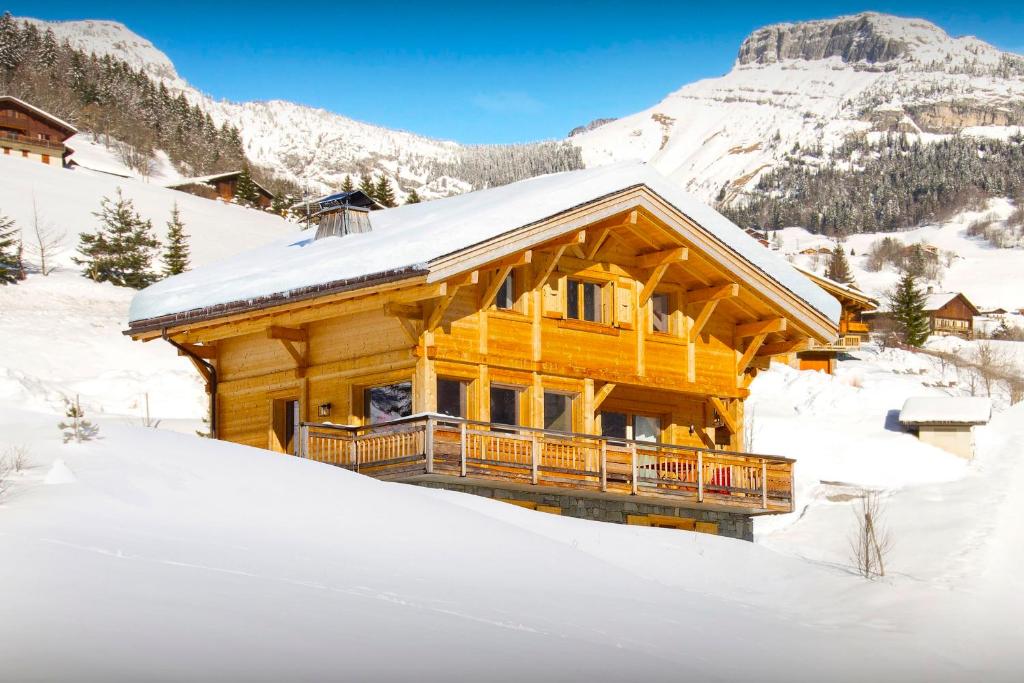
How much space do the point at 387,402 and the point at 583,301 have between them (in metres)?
4.59

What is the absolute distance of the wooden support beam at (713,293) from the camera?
26562mm

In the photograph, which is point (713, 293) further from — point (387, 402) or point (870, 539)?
point (387, 402)

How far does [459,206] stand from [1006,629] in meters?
14.2

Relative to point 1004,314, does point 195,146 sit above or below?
above

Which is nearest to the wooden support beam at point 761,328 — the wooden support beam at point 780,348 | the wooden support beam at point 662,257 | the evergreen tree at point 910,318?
the wooden support beam at point 780,348

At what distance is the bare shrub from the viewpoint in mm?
21872

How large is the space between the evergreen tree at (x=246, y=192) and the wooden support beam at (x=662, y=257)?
Result: 80.2 metres

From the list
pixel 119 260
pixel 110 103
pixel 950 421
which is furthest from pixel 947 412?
pixel 110 103

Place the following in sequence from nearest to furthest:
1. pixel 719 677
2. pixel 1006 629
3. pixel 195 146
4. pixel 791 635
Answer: pixel 719 677
pixel 791 635
pixel 1006 629
pixel 195 146

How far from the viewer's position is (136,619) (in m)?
9.54

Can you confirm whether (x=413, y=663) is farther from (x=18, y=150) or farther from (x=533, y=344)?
(x=18, y=150)

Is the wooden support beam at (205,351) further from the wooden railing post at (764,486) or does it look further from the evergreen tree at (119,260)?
the evergreen tree at (119,260)

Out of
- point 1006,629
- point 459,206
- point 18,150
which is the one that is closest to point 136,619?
point 1006,629

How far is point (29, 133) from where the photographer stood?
96.5 metres
